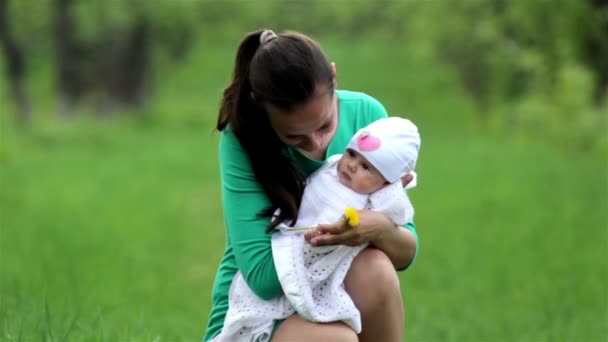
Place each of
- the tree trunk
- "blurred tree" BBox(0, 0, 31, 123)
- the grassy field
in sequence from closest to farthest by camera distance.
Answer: the grassy field < "blurred tree" BBox(0, 0, 31, 123) < the tree trunk

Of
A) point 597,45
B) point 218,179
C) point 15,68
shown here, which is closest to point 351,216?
point 218,179

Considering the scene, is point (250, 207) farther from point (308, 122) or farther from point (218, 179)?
point (218, 179)

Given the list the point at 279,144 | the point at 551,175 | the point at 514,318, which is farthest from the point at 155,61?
the point at 279,144

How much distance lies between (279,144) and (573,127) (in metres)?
14.8

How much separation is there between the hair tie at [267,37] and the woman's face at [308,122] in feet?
0.66

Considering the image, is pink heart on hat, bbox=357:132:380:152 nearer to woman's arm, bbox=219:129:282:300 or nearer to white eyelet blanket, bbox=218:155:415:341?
white eyelet blanket, bbox=218:155:415:341

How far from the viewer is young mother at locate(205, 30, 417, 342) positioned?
3.06 meters

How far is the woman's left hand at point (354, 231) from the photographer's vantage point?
3045mm

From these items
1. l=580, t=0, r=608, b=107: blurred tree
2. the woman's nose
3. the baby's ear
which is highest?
the woman's nose

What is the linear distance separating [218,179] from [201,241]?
4413 millimetres

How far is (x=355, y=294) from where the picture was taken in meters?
3.16

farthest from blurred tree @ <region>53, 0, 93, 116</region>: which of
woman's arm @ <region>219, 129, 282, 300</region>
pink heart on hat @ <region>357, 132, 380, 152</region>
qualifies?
pink heart on hat @ <region>357, 132, 380, 152</region>

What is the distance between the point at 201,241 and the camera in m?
10.7

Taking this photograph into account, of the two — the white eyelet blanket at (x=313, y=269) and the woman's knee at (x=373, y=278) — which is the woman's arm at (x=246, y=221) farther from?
the woman's knee at (x=373, y=278)
